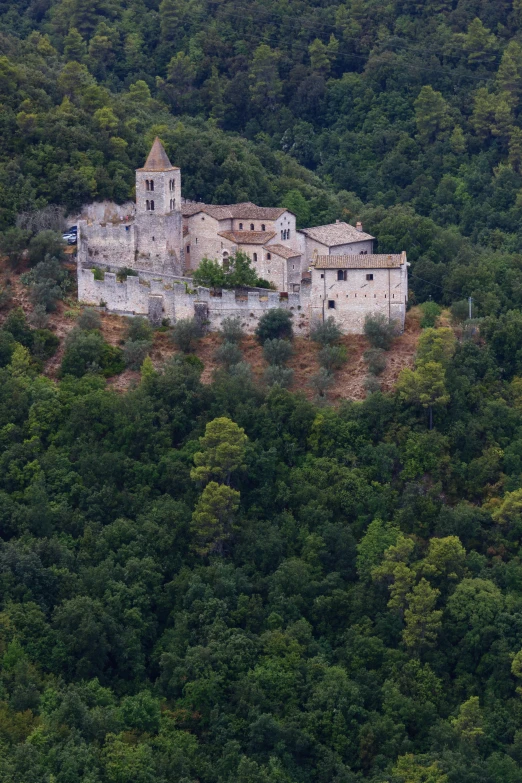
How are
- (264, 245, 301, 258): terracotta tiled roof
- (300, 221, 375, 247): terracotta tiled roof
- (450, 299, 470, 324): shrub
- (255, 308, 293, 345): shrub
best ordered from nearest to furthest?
(255, 308, 293, 345): shrub, (450, 299, 470, 324): shrub, (264, 245, 301, 258): terracotta tiled roof, (300, 221, 375, 247): terracotta tiled roof

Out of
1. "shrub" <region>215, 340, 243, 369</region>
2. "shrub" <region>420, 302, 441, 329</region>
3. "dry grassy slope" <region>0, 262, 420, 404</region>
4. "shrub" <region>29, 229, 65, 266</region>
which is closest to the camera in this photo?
"dry grassy slope" <region>0, 262, 420, 404</region>

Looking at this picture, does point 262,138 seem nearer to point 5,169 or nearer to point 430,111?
point 430,111

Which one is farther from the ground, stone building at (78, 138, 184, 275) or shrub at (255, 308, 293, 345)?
stone building at (78, 138, 184, 275)

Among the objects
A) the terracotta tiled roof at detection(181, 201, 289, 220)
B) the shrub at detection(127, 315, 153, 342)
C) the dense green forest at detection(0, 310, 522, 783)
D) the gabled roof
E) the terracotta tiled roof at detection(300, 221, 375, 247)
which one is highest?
the gabled roof

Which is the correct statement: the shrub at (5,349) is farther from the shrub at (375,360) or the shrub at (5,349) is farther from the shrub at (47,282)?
the shrub at (375,360)

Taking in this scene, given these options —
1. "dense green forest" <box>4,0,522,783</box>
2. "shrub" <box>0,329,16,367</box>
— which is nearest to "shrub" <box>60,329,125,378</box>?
"dense green forest" <box>4,0,522,783</box>

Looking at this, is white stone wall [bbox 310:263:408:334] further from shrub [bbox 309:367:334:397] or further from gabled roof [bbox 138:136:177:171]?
gabled roof [bbox 138:136:177:171]

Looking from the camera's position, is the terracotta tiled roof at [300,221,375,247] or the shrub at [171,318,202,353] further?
the terracotta tiled roof at [300,221,375,247]
